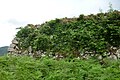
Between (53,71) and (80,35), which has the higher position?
(80,35)

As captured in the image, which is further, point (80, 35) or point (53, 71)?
point (80, 35)

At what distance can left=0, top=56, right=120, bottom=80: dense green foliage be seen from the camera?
8.79m

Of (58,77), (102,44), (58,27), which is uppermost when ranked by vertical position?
(58,27)

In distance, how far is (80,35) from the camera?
1328cm

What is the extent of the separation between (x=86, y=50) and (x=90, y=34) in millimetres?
640

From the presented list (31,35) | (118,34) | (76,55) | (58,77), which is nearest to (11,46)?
(31,35)

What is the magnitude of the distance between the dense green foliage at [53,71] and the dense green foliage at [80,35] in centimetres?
242

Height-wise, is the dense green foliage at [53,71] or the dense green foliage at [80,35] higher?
the dense green foliage at [80,35]

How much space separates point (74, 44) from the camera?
1342 cm

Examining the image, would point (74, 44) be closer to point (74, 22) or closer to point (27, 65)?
point (74, 22)

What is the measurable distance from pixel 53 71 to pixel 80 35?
3.75 m

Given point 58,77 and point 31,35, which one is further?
point 31,35

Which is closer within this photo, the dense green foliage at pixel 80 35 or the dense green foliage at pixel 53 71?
the dense green foliage at pixel 53 71

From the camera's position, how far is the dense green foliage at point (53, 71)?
8789mm
